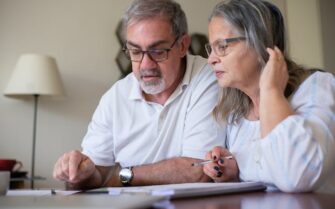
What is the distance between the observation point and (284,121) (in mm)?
873

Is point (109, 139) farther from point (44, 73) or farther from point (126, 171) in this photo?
point (44, 73)

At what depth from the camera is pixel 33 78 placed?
247 cm

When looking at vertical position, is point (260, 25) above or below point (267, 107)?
above

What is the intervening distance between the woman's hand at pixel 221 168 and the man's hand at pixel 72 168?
1.09 ft

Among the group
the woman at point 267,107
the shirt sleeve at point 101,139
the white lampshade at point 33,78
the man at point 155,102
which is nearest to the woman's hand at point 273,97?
the woman at point 267,107

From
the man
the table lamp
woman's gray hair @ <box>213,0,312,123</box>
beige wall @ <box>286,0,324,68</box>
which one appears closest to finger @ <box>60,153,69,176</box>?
the man

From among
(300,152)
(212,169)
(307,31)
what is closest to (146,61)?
(212,169)

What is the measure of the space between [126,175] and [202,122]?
34 cm

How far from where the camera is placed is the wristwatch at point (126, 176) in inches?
47.9

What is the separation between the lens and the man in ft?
4.83

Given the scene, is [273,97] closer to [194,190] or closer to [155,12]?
[194,190]

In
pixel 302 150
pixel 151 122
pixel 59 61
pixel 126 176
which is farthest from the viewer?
pixel 59 61

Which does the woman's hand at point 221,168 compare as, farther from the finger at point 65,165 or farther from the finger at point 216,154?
the finger at point 65,165

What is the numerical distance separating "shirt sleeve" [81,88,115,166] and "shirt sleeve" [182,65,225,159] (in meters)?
0.30
